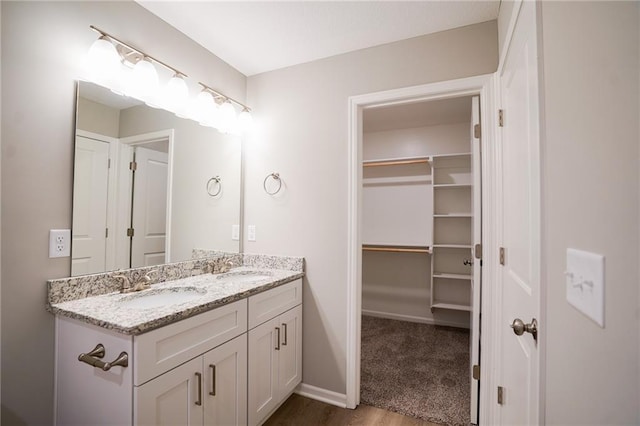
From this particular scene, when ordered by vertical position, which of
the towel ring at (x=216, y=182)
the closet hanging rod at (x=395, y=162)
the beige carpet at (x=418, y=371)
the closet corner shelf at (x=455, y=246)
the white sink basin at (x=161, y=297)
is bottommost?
the beige carpet at (x=418, y=371)

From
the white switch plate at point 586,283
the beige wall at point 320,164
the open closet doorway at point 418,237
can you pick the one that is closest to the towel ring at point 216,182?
the beige wall at point 320,164

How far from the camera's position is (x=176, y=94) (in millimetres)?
1751

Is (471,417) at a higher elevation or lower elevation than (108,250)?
lower

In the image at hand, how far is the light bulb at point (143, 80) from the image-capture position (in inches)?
60.0

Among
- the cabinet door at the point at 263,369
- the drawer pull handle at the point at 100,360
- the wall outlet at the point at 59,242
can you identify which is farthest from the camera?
the cabinet door at the point at 263,369

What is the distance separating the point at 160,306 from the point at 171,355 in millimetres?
299

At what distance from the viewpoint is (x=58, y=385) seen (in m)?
1.22

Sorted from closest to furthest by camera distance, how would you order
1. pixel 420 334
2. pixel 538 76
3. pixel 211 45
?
pixel 538 76, pixel 211 45, pixel 420 334

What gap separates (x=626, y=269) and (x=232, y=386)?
5.18 ft

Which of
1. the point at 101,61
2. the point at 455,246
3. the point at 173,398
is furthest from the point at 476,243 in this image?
the point at 101,61

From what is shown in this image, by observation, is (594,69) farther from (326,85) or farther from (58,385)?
(58,385)

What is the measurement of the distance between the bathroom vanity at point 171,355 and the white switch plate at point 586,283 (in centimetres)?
125

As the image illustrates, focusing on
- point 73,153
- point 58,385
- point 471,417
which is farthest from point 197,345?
point 471,417

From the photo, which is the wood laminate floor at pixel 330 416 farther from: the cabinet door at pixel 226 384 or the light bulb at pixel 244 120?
the light bulb at pixel 244 120
